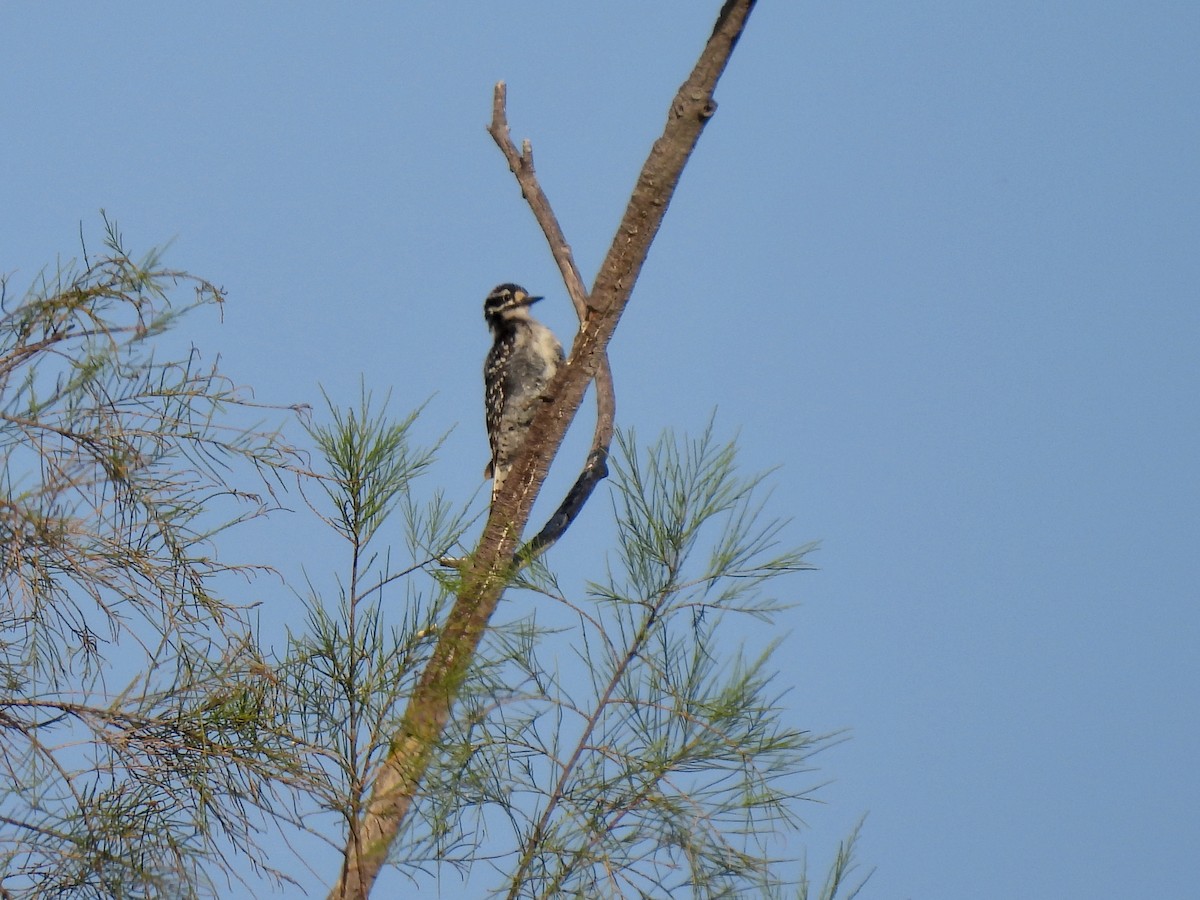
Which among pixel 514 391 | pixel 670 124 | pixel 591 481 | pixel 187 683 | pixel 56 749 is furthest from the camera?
pixel 514 391

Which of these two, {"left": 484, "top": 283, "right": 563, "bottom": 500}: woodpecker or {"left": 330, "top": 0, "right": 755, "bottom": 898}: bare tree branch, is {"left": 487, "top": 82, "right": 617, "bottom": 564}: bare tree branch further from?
{"left": 484, "top": 283, "right": 563, "bottom": 500}: woodpecker

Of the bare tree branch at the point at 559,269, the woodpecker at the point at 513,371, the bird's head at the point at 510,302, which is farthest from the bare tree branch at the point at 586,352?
the bird's head at the point at 510,302

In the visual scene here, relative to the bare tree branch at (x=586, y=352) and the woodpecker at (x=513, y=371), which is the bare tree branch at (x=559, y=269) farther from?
the woodpecker at (x=513, y=371)

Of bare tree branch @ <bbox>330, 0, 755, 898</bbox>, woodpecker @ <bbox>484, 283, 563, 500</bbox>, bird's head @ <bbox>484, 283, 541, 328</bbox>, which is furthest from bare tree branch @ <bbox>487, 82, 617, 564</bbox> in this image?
bird's head @ <bbox>484, 283, 541, 328</bbox>

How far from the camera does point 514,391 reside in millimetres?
6711

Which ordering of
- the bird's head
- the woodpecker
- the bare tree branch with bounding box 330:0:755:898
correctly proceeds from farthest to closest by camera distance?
the bird's head
the woodpecker
the bare tree branch with bounding box 330:0:755:898

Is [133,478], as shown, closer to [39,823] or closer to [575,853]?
[39,823]

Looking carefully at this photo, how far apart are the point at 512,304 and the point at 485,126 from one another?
2489 mm

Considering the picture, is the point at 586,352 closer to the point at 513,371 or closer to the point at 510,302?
the point at 513,371

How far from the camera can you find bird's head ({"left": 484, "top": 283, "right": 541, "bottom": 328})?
699cm

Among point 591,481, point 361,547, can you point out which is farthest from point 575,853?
point 591,481

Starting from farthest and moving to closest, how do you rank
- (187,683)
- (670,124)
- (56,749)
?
(670,124), (187,683), (56,749)

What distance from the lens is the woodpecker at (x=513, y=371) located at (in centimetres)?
670

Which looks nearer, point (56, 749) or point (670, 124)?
point (56, 749)
